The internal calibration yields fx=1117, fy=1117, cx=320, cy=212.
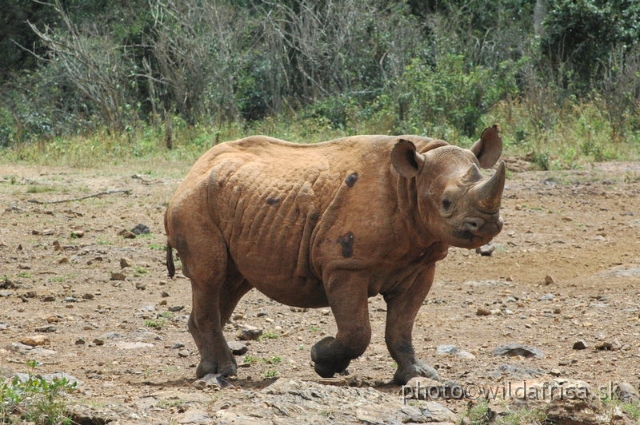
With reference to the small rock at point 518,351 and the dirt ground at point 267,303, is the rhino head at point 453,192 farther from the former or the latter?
the small rock at point 518,351

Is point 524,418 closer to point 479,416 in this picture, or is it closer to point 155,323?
point 479,416

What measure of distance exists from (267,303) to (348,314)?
120 inches

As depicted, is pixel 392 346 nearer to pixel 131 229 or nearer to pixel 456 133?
pixel 131 229

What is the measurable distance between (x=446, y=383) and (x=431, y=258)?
2.56ft

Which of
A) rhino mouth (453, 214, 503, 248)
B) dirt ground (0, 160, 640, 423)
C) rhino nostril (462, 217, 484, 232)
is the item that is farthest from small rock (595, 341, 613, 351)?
rhino nostril (462, 217, 484, 232)

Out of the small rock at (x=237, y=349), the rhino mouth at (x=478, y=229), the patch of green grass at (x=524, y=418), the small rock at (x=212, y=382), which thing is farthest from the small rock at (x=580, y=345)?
the small rock at (x=212, y=382)

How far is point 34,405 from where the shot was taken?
205 inches

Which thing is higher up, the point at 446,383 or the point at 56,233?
the point at 446,383

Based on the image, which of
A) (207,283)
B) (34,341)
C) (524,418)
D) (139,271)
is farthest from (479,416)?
(139,271)

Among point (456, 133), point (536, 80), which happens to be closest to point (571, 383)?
point (456, 133)

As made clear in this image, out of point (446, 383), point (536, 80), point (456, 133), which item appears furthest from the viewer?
point (536, 80)

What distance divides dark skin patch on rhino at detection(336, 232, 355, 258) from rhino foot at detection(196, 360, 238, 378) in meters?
1.19

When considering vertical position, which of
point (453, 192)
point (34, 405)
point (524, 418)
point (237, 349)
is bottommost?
point (237, 349)

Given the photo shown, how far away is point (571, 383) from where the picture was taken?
18.4ft
